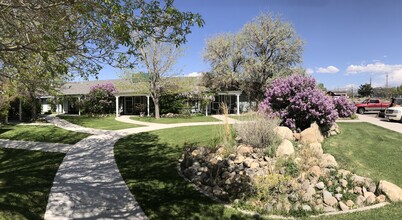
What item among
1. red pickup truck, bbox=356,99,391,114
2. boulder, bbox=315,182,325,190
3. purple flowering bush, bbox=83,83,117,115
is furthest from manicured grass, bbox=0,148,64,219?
red pickup truck, bbox=356,99,391,114

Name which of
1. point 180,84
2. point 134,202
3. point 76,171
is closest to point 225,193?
point 134,202

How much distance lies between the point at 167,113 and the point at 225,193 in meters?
21.5

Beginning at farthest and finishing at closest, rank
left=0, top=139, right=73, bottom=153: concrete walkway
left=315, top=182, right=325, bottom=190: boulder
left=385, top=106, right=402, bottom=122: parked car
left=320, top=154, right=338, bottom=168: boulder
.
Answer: left=385, top=106, right=402, bottom=122: parked car → left=0, top=139, right=73, bottom=153: concrete walkway → left=320, top=154, right=338, bottom=168: boulder → left=315, top=182, right=325, bottom=190: boulder

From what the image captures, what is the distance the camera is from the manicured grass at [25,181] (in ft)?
16.3

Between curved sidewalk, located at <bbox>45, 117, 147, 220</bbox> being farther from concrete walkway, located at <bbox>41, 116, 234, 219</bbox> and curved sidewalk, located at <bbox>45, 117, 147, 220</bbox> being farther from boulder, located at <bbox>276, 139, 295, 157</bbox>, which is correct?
boulder, located at <bbox>276, 139, 295, 157</bbox>

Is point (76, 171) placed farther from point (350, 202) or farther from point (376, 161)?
point (376, 161)

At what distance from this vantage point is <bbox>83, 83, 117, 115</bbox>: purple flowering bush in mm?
28845

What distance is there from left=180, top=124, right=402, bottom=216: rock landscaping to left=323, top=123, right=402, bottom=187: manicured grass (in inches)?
32.9

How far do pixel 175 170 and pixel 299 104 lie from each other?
577 cm

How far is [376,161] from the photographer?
8266 mm

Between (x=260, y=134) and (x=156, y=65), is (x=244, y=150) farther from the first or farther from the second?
(x=156, y=65)

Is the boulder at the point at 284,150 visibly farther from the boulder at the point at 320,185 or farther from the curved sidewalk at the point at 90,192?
the curved sidewalk at the point at 90,192

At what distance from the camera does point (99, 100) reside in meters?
29.0

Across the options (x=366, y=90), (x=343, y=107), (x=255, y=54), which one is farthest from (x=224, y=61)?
(x=366, y=90)
